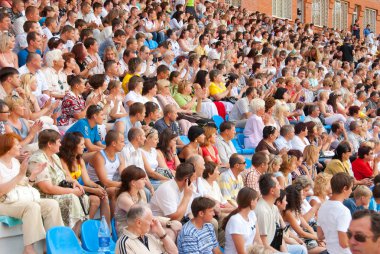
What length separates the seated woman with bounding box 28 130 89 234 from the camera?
8688mm

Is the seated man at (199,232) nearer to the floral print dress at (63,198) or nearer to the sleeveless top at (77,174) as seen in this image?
Result: the floral print dress at (63,198)

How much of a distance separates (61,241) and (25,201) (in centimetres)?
54

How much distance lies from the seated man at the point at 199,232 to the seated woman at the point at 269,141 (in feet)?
15.2

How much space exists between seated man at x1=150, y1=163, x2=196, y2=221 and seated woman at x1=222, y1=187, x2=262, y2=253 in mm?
527

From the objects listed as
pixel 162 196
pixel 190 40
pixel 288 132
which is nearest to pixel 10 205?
pixel 162 196

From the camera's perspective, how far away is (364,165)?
14.5 meters

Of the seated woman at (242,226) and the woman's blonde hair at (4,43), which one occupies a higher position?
the woman's blonde hair at (4,43)

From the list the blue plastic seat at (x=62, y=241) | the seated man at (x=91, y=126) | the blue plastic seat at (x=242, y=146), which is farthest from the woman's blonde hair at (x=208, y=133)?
the blue plastic seat at (x=62, y=241)

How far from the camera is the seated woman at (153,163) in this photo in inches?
421

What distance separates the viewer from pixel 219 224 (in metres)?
9.71

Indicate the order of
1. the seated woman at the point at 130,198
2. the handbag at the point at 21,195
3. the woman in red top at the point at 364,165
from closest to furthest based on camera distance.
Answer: the handbag at the point at 21,195 → the seated woman at the point at 130,198 → the woman in red top at the point at 364,165

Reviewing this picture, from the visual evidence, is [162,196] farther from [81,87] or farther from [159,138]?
[81,87]

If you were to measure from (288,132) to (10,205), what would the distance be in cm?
715

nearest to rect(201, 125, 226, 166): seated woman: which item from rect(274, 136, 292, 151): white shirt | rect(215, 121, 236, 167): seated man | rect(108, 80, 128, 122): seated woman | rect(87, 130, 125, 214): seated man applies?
rect(215, 121, 236, 167): seated man
